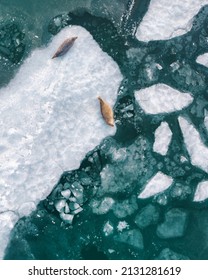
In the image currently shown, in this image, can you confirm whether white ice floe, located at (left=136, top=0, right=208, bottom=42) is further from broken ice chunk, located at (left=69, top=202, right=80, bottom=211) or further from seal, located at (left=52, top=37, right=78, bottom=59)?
broken ice chunk, located at (left=69, top=202, right=80, bottom=211)

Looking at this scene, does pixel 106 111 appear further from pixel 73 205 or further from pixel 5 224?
pixel 5 224

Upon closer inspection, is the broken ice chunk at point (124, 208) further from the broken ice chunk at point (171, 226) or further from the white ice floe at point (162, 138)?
the white ice floe at point (162, 138)

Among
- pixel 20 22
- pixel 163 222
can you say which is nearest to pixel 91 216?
pixel 163 222

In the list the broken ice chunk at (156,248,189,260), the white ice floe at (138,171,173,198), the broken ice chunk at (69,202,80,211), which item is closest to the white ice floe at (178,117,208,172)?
the white ice floe at (138,171,173,198)

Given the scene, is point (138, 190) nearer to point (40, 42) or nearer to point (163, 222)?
point (163, 222)

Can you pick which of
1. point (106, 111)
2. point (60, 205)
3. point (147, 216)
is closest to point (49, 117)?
point (106, 111)

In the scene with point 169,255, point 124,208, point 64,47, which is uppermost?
point 64,47
